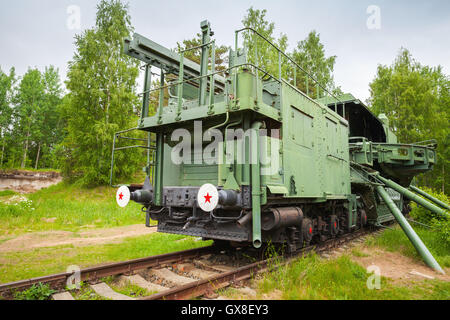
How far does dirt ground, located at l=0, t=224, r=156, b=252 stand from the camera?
8171 mm

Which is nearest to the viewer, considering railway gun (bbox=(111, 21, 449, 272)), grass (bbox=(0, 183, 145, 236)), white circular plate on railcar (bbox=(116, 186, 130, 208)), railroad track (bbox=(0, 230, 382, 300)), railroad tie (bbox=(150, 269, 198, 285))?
railroad track (bbox=(0, 230, 382, 300))

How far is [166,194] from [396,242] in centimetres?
604

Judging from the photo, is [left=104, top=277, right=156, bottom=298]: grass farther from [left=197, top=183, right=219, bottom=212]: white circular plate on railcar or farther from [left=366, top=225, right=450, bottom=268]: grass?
[left=366, top=225, right=450, bottom=268]: grass

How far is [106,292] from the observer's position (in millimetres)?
4309

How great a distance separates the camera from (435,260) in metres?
5.94

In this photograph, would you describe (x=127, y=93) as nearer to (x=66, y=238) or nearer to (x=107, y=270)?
(x=66, y=238)

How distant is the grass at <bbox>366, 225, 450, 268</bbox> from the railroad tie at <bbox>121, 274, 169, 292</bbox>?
550cm

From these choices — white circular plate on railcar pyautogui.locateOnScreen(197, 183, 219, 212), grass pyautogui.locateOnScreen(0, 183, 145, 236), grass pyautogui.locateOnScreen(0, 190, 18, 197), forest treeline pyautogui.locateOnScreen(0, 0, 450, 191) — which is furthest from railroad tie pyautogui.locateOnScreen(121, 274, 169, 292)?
grass pyautogui.locateOnScreen(0, 190, 18, 197)

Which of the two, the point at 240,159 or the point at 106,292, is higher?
the point at 240,159

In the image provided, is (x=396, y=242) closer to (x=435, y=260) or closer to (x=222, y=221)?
(x=435, y=260)

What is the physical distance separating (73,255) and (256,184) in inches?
192

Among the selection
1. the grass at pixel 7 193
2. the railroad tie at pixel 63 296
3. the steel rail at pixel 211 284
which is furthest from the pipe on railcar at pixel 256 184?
the grass at pixel 7 193

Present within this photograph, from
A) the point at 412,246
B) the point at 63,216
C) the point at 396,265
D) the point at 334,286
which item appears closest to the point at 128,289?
the point at 334,286
